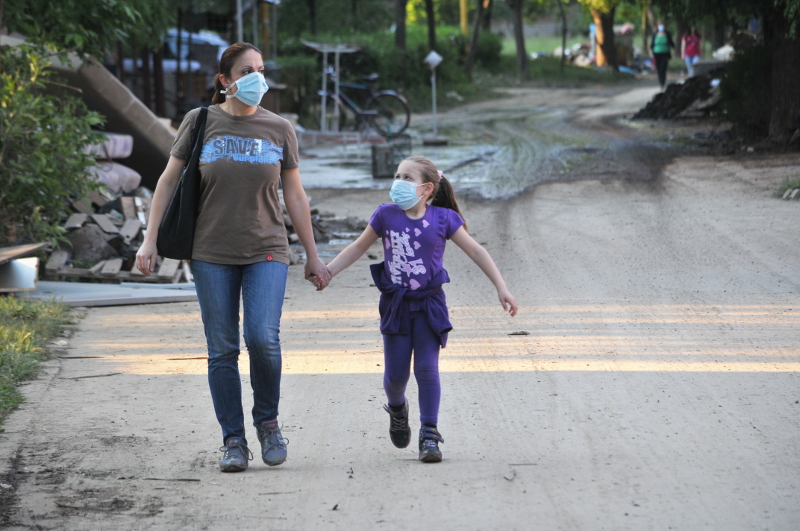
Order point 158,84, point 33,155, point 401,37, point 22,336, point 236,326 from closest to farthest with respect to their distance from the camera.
A: point 236,326, point 22,336, point 33,155, point 158,84, point 401,37

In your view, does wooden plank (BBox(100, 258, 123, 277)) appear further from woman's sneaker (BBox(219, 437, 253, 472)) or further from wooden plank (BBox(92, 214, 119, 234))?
woman's sneaker (BBox(219, 437, 253, 472))

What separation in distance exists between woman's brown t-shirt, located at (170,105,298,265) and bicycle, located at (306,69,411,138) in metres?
14.6

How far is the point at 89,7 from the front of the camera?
31.4 feet

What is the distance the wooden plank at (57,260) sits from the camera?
8.57 m

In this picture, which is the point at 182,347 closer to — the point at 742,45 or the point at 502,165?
the point at 502,165

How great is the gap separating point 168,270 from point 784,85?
467 inches

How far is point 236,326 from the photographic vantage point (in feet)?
13.0

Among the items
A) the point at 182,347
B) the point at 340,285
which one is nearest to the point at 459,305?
the point at 340,285

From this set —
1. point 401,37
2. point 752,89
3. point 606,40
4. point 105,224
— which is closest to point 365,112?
point 752,89

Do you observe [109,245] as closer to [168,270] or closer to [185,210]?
[168,270]

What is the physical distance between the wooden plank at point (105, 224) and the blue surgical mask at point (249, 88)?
593 cm

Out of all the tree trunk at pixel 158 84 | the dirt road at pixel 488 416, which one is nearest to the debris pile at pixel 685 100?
the tree trunk at pixel 158 84

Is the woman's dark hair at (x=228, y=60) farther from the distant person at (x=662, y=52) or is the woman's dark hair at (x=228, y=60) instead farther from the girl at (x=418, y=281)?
the distant person at (x=662, y=52)

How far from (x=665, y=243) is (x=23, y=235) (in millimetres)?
6330
